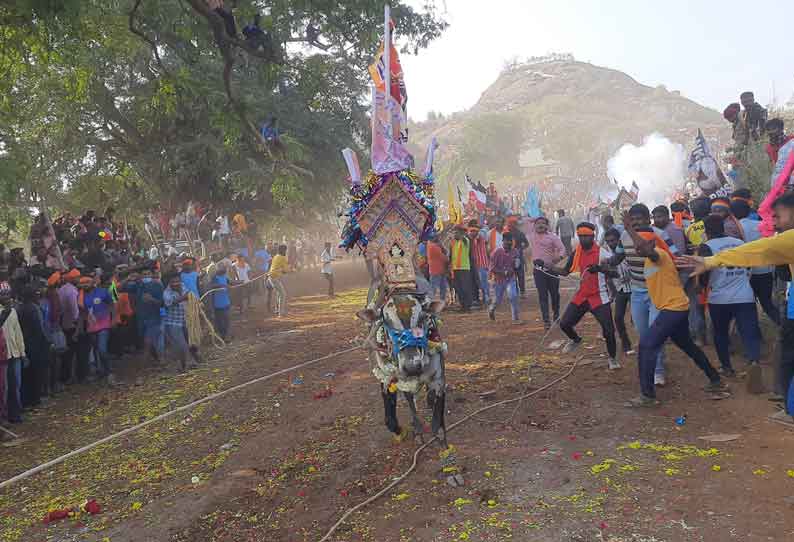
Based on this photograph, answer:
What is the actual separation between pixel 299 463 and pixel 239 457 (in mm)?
855

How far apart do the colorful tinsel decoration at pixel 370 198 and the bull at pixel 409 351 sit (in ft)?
3.14

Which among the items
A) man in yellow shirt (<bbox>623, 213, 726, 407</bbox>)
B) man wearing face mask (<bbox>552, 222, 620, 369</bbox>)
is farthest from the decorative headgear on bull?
man wearing face mask (<bbox>552, 222, 620, 369</bbox>)

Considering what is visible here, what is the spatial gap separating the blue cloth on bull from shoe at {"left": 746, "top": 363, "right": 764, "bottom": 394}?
12.8 ft

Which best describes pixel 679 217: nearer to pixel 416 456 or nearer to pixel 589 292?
pixel 589 292

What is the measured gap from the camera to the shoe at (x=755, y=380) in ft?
23.6

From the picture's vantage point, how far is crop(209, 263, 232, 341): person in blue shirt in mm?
14461

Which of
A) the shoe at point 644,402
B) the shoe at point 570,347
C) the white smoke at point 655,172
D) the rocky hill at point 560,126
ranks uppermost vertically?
the rocky hill at point 560,126

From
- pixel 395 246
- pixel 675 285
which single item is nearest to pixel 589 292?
pixel 675 285

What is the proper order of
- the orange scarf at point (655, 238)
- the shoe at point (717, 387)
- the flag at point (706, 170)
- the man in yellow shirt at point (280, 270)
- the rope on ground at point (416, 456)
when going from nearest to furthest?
the rope on ground at point (416, 456), the orange scarf at point (655, 238), the shoe at point (717, 387), the flag at point (706, 170), the man in yellow shirt at point (280, 270)

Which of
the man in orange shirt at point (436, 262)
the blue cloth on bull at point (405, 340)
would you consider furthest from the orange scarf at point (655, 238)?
the man in orange shirt at point (436, 262)

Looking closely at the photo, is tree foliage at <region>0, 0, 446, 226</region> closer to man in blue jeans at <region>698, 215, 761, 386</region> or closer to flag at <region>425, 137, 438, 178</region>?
flag at <region>425, 137, 438, 178</region>

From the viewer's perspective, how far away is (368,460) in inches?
258

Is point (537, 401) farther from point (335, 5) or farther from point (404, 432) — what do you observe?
point (335, 5)

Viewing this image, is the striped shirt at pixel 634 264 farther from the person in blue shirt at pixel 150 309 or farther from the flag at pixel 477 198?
the flag at pixel 477 198
